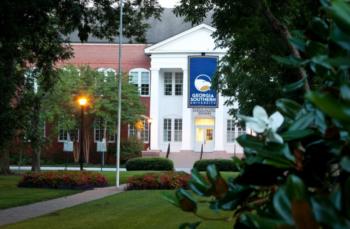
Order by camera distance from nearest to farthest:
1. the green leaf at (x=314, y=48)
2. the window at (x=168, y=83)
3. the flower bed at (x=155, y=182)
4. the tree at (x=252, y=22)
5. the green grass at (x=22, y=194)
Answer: the green leaf at (x=314, y=48), the tree at (x=252, y=22), the green grass at (x=22, y=194), the flower bed at (x=155, y=182), the window at (x=168, y=83)

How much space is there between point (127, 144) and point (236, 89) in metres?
25.4

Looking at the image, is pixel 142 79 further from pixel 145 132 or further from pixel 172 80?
pixel 145 132

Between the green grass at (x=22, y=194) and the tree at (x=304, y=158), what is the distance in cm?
1606

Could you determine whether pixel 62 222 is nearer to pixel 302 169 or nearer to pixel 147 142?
pixel 302 169

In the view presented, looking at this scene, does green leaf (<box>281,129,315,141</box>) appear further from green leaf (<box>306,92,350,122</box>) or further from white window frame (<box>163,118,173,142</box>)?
white window frame (<box>163,118,173,142</box>)

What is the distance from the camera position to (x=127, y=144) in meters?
49.0

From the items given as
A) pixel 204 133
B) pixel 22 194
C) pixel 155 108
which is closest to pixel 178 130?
pixel 204 133

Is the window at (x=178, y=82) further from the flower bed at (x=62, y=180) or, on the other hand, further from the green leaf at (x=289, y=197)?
the green leaf at (x=289, y=197)

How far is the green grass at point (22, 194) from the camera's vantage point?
19.0m

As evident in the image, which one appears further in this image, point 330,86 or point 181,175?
point 181,175

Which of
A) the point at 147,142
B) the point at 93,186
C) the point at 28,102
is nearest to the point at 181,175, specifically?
the point at 93,186

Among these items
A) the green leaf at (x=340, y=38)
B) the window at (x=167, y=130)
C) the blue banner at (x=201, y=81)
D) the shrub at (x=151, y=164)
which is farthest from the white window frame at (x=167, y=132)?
the green leaf at (x=340, y=38)

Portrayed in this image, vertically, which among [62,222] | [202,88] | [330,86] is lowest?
[62,222]

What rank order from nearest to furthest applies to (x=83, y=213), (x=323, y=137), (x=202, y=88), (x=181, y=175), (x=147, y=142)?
(x=323, y=137) < (x=83, y=213) < (x=181, y=175) < (x=202, y=88) < (x=147, y=142)
